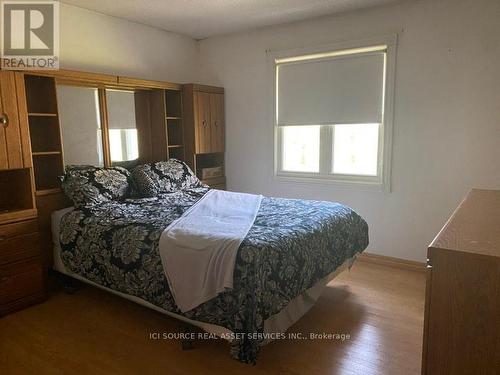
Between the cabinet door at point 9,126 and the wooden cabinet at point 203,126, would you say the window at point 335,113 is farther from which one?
the cabinet door at point 9,126

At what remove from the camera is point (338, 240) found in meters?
2.57

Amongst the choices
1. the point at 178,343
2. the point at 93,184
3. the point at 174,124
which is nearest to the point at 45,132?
the point at 93,184

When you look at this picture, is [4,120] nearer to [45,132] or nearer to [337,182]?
[45,132]

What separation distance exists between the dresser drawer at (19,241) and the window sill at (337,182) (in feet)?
8.11

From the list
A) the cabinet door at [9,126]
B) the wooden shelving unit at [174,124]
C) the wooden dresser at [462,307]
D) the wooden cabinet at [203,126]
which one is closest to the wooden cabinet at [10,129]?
the cabinet door at [9,126]

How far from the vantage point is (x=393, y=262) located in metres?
3.50

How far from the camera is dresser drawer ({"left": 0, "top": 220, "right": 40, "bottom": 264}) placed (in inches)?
100.0

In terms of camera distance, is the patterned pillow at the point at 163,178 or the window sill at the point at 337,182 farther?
the window sill at the point at 337,182

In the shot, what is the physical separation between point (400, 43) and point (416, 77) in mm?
347

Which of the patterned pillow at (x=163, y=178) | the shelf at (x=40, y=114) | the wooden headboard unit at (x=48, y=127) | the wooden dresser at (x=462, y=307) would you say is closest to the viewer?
the wooden dresser at (x=462, y=307)

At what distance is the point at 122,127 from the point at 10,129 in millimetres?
1188

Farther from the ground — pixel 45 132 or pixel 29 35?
pixel 29 35

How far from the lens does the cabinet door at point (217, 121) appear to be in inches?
166

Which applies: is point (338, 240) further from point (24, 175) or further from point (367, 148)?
point (24, 175)
